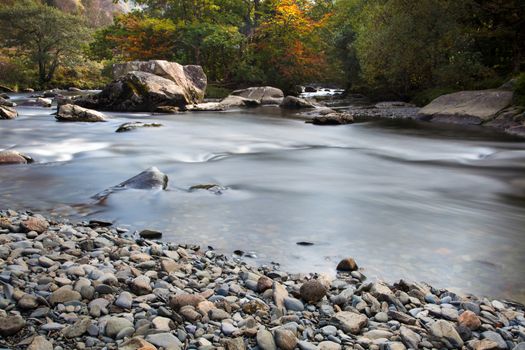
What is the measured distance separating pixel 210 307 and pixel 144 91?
1806 cm

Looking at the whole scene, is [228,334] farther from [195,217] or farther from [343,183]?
[343,183]

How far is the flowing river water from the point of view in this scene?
4461mm

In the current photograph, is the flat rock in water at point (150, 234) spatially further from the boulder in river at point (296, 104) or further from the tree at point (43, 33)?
the tree at point (43, 33)

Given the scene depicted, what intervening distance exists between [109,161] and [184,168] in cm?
164

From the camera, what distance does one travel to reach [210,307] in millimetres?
2988

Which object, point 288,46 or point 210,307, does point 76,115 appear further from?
point 288,46

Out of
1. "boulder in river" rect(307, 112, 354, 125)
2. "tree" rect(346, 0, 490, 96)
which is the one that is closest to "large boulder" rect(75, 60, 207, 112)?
"boulder in river" rect(307, 112, 354, 125)

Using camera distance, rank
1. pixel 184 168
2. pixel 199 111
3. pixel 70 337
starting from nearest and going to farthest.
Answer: pixel 70 337 < pixel 184 168 < pixel 199 111

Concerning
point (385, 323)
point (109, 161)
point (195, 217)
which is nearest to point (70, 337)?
point (385, 323)

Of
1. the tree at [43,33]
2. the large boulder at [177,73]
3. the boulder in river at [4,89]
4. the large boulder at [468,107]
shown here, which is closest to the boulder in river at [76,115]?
the large boulder at [177,73]

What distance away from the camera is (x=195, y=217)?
5.47m

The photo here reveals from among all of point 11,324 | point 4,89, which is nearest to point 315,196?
point 11,324

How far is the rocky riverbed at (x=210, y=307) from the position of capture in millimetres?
2627

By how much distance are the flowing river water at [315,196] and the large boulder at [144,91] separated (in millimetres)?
6236
